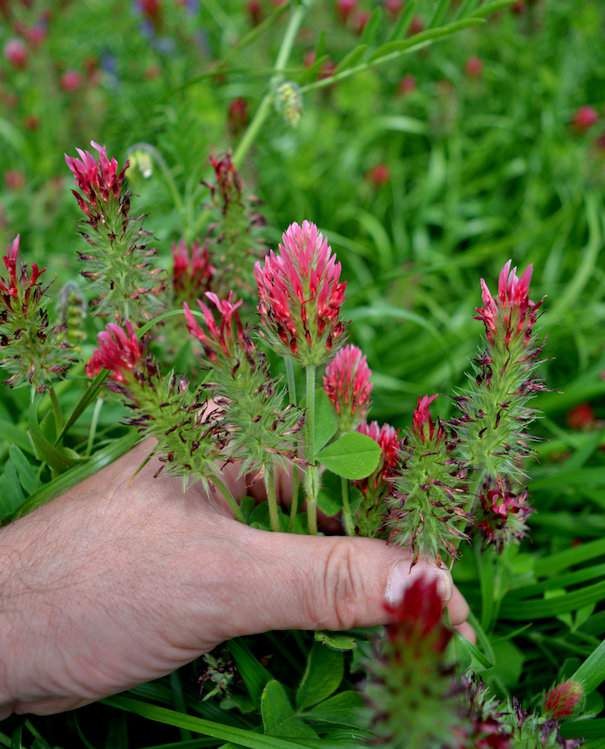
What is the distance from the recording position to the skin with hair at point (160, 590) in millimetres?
1341

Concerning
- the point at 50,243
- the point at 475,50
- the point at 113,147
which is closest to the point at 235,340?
the point at 50,243

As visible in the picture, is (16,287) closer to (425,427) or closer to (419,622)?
(425,427)

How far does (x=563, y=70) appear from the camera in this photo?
390 centimetres

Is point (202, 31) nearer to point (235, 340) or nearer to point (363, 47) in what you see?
point (363, 47)

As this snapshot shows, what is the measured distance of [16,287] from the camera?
1331 mm

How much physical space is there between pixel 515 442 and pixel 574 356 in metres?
1.76

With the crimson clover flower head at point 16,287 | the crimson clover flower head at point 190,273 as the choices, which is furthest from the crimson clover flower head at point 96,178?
the crimson clover flower head at point 190,273

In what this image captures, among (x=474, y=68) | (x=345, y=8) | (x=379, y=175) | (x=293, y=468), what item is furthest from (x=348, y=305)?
(x=345, y=8)

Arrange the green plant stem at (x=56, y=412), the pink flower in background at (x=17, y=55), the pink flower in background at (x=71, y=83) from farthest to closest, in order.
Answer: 1. the pink flower in background at (x=17, y=55)
2. the pink flower in background at (x=71, y=83)
3. the green plant stem at (x=56, y=412)

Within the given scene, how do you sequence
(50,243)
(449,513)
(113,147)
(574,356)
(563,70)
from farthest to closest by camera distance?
(563,70)
(113,147)
(50,243)
(574,356)
(449,513)

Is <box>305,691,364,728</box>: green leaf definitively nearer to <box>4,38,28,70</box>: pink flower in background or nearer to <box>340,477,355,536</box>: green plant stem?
<box>340,477,355,536</box>: green plant stem

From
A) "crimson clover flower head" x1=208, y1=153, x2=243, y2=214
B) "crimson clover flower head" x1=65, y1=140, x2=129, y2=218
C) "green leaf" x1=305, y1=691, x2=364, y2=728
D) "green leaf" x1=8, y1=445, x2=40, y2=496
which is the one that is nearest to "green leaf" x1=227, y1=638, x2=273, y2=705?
"green leaf" x1=305, y1=691, x2=364, y2=728

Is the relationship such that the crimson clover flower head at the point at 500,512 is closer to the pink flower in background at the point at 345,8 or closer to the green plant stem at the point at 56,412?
the green plant stem at the point at 56,412

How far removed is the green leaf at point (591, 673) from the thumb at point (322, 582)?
0.42 metres
